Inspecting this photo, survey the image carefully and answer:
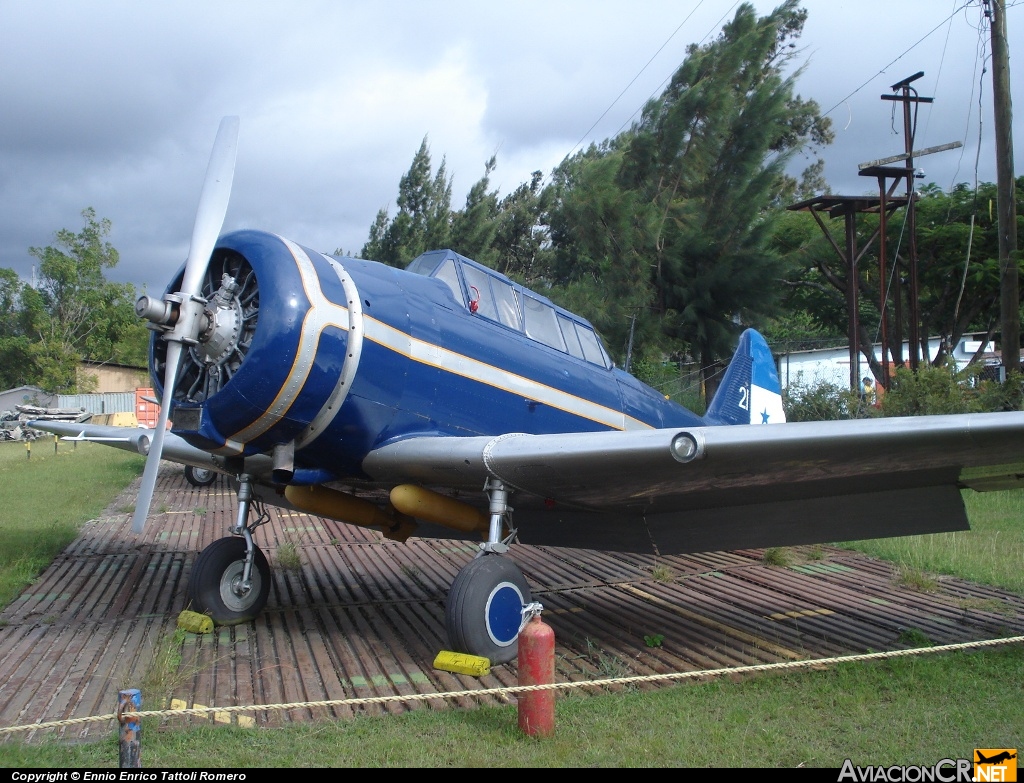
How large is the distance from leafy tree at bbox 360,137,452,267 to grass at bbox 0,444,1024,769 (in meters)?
19.5

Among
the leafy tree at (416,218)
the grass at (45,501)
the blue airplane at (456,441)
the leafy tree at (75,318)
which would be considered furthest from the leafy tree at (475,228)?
the leafy tree at (75,318)

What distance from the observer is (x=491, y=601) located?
4.34 m

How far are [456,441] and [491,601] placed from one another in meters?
0.94

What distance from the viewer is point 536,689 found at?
10.8 feet

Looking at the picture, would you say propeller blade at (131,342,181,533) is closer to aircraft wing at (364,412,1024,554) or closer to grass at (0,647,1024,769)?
aircraft wing at (364,412,1024,554)

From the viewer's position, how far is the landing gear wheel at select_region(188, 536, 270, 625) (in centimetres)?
526

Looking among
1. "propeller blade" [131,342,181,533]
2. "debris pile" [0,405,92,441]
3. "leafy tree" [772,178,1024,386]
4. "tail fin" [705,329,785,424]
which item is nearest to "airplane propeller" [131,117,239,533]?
"propeller blade" [131,342,181,533]

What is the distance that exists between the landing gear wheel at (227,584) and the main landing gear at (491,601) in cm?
177

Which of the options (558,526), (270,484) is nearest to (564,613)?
(558,526)

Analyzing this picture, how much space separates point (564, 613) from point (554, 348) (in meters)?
1.98

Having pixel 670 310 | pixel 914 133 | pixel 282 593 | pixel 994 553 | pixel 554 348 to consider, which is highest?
pixel 914 133

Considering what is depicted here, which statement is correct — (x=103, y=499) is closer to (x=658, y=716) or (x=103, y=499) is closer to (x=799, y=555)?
(x=799, y=555)

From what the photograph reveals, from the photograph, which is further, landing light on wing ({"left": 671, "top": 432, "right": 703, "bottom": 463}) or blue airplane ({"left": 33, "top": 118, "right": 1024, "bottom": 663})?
blue airplane ({"left": 33, "top": 118, "right": 1024, "bottom": 663})

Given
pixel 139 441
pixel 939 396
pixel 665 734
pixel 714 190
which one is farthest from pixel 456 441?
pixel 714 190
